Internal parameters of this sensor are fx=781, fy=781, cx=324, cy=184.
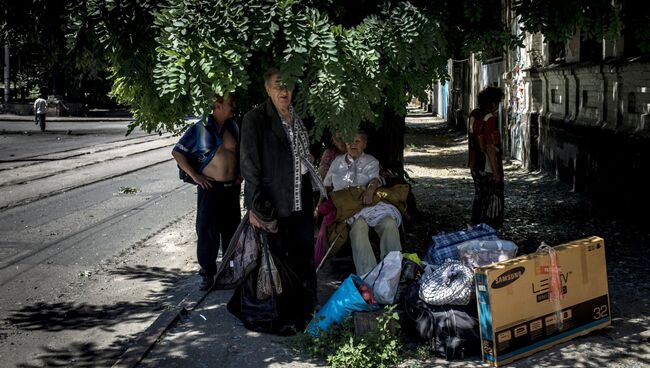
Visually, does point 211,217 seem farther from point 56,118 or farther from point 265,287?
point 56,118

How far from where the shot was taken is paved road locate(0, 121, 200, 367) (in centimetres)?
598

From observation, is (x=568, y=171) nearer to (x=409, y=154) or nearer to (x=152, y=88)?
(x=409, y=154)

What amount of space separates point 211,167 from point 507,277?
2981mm

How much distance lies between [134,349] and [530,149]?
12.5 metres

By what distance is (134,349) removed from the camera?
5.44m

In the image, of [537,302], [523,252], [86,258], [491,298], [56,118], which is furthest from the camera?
[56,118]

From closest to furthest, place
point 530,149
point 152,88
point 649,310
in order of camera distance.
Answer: point 152,88
point 649,310
point 530,149

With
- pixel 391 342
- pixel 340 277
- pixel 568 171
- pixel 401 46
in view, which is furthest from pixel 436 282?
pixel 568 171

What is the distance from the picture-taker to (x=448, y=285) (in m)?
5.25

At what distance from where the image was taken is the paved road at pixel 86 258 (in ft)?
19.6

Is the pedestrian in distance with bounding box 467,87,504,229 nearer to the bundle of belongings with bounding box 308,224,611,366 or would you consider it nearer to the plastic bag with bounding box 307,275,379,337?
the bundle of belongings with bounding box 308,224,611,366

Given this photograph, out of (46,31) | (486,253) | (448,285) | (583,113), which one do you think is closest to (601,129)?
(583,113)

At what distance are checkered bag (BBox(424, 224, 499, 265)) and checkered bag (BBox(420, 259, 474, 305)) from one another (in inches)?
27.9

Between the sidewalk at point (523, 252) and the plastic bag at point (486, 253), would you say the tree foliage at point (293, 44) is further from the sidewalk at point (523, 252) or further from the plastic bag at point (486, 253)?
the sidewalk at point (523, 252)
